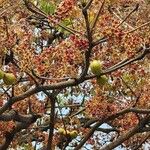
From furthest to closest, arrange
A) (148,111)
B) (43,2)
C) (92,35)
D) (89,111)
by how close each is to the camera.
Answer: (43,2), (89,111), (148,111), (92,35)

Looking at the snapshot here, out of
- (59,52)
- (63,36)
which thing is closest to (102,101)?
(59,52)

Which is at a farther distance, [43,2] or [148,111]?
[43,2]

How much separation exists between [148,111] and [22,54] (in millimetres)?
2343

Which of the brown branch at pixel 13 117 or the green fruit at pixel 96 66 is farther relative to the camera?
the brown branch at pixel 13 117

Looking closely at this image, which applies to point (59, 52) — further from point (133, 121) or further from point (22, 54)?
point (133, 121)

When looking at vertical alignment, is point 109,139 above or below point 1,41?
above

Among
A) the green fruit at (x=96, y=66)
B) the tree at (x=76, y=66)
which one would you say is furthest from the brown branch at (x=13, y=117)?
the green fruit at (x=96, y=66)

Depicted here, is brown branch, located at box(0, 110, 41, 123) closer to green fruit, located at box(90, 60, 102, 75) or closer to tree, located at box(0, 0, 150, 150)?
tree, located at box(0, 0, 150, 150)

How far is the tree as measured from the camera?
6.19 m

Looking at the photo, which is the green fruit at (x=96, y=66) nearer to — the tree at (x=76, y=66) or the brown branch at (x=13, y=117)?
the tree at (x=76, y=66)

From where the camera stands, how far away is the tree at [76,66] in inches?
244

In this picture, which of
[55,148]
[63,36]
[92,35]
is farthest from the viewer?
[63,36]

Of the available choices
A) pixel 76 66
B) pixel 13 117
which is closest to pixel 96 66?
pixel 76 66

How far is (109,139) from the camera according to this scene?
12.8m
